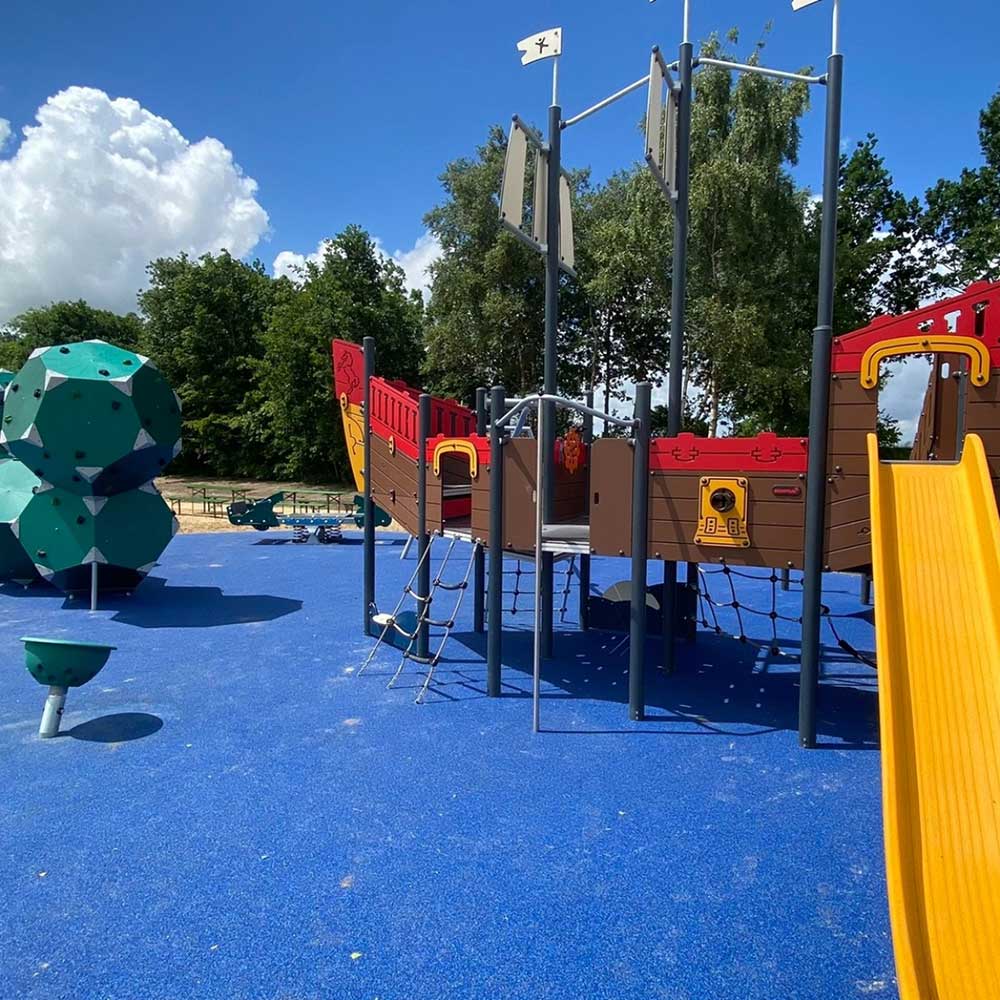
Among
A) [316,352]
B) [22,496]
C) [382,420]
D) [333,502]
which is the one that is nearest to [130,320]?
[316,352]

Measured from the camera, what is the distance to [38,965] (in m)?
3.44

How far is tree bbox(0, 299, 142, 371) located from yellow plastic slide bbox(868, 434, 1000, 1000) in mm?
58783

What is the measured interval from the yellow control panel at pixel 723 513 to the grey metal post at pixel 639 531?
514 mm

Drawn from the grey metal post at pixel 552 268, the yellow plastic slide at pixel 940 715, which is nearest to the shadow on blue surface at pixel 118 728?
the grey metal post at pixel 552 268

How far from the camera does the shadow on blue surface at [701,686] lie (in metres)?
6.95

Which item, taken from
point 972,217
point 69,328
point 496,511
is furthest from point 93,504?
point 69,328

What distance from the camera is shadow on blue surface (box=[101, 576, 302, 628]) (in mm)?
10945

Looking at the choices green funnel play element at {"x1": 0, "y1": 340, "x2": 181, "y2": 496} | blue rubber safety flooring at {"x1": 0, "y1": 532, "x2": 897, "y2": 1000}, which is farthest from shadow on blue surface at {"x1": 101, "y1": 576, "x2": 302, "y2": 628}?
green funnel play element at {"x1": 0, "y1": 340, "x2": 181, "y2": 496}

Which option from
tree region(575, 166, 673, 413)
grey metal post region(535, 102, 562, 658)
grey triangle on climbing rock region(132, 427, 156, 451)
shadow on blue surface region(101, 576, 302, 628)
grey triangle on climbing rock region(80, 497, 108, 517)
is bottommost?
shadow on blue surface region(101, 576, 302, 628)

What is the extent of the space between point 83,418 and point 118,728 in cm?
587

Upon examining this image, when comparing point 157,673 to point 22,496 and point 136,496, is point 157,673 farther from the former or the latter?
point 22,496

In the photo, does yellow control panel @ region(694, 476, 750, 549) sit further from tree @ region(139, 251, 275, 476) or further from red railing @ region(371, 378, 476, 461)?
tree @ region(139, 251, 275, 476)

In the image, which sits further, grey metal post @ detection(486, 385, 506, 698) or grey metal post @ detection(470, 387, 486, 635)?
grey metal post @ detection(470, 387, 486, 635)

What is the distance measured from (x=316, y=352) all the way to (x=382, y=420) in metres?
28.4
